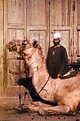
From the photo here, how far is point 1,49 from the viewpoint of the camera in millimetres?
13047

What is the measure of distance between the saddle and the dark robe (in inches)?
5.3

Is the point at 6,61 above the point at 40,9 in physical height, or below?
below

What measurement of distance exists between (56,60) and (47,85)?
2.78 feet

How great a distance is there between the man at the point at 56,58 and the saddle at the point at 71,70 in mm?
135

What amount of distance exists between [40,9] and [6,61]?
5.19 feet

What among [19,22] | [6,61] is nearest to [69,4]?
[19,22]

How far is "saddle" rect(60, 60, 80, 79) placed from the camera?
11984 millimetres

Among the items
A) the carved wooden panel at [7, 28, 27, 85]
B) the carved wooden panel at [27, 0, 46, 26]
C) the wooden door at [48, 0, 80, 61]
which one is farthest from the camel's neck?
the carved wooden panel at [27, 0, 46, 26]

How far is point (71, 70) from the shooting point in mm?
12414

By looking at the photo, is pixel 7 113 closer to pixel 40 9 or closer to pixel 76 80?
pixel 76 80

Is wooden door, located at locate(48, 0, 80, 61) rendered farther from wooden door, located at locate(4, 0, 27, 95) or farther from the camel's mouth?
the camel's mouth

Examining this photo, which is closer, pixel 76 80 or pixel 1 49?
pixel 76 80

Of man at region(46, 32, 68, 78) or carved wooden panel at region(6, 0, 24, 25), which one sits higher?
carved wooden panel at region(6, 0, 24, 25)

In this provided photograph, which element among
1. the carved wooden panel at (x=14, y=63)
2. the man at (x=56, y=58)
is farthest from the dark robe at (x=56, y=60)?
the carved wooden panel at (x=14, y=63)
